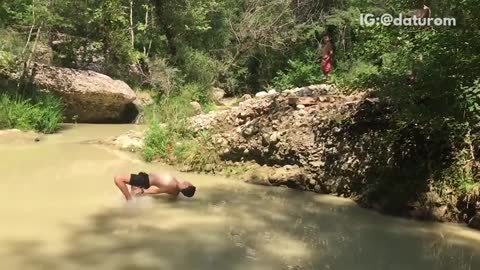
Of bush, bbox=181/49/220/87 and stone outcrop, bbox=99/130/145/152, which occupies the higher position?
bush, bbox=181/49/220/87

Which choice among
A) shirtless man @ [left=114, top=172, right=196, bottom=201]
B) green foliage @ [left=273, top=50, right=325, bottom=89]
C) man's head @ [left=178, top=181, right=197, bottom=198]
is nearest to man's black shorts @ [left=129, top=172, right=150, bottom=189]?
shirtless man @ [left=114, top=172, right=196, bottom=201]

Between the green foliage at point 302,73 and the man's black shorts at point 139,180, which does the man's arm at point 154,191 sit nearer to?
the man's black shorts at point 139,180

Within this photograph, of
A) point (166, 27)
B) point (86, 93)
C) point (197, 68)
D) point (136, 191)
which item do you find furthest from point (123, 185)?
point (166, 27)

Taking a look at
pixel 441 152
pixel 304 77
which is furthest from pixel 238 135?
pixel 304 77

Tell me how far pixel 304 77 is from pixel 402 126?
1053 cm

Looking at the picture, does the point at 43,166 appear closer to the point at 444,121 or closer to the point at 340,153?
the point at 340,153

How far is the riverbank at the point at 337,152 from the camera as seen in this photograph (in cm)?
668

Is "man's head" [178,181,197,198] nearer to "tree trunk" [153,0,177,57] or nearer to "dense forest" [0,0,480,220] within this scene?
"dense forest" [0,0,480,220]

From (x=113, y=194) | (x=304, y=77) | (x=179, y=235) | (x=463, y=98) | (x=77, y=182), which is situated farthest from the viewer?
(x=304, y=77)

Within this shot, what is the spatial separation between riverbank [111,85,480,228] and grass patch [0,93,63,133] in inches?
128

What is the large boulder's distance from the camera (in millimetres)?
13148

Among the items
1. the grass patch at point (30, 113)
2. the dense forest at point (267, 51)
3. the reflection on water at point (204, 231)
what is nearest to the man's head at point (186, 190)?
the reflection on water at point (204, 231)

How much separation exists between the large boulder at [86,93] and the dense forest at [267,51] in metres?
0.62

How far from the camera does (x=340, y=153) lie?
25.6 feet
